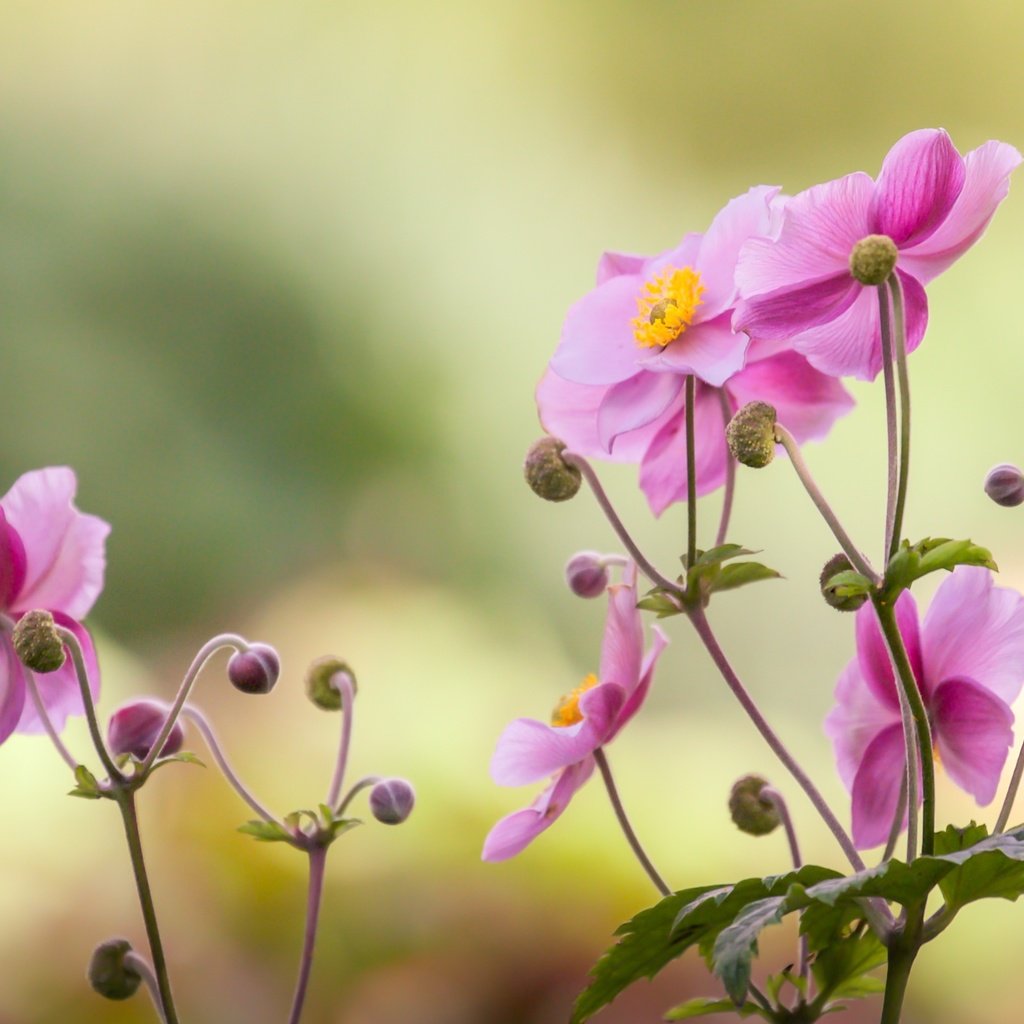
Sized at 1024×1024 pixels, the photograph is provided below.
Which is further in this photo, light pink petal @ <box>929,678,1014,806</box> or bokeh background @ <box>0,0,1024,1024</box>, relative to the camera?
bokeh background @ <box>0,0,1024,1024</box>

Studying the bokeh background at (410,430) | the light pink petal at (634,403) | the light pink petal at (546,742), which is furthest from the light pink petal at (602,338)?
the bokeh background at (410,430)

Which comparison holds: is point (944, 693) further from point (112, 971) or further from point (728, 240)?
point (112, 971)

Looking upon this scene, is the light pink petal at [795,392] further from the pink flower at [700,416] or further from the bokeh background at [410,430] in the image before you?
the bokeh background at [410,430]

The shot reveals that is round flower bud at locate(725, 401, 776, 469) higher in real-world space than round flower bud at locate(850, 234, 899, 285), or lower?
lower

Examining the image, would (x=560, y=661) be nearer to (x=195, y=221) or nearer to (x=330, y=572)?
(x=330, y=572)

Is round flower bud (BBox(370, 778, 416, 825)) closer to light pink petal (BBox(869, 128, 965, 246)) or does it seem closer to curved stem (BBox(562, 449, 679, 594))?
curved stem (BBox(562, 449, 679, 594))

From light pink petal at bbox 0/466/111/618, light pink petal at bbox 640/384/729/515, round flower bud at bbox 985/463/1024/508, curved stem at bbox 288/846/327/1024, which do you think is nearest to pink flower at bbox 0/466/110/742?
light pink petal at bbox 0/466/111/618
